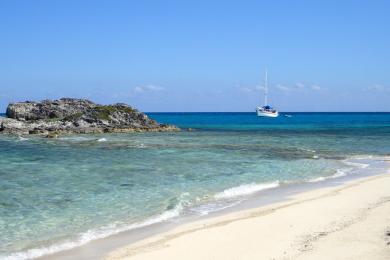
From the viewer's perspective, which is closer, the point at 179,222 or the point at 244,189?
the point at 179,222

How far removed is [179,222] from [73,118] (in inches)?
2741

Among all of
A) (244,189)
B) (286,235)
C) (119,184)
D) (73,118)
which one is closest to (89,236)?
(286,235)

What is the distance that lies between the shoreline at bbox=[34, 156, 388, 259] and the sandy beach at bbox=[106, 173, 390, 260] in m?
0.33

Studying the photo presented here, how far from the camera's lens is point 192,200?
20.9 metres

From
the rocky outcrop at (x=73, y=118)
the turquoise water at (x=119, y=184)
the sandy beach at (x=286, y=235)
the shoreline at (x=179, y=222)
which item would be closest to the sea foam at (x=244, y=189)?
the turquoise water at (x=119, y=184)

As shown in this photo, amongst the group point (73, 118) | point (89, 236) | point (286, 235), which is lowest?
point (89, 236)

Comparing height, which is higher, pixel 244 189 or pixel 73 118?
pixel 73 118

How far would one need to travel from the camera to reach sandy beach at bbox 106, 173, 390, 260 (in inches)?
488

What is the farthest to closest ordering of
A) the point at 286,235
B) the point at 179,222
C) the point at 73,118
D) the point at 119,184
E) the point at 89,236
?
1. the point at 73,118
2. the point at 119,184
3. the point at 179,222
4. the point at 89,236
5. the point at 286,235

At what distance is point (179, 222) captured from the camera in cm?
1680

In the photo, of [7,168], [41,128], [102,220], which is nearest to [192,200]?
[102,220]

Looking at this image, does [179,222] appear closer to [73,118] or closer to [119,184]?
[119,184]

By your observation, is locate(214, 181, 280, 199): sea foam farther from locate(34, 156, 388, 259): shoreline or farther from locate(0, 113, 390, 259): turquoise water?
locate(34, 156, 388, 259): shoreline

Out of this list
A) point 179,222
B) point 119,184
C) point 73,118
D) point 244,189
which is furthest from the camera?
point 73,118
